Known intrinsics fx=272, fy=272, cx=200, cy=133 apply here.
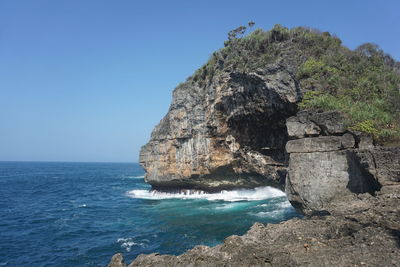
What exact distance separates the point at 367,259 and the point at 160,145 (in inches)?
1116

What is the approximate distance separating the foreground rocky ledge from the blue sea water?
8119 millimetres

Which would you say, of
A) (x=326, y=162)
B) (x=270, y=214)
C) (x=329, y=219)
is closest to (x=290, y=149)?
(x=326, y=162)

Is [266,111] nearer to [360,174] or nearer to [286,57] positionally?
[286,57]

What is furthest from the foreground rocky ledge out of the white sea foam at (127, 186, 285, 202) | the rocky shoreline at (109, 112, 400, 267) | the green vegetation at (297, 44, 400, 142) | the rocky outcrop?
the white sea foam at (127, 186, 285, 202)

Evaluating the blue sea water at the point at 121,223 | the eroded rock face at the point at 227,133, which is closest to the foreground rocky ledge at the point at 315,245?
the blue sea water at the point at 121,223

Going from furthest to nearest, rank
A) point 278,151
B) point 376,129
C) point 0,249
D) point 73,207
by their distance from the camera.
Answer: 1. point 73,207
2. point 278,151
3. point 0,249
4. point 376,129

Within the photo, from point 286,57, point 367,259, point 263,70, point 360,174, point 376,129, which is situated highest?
point 286,57

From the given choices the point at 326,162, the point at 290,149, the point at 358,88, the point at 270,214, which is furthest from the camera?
the point at 270,214

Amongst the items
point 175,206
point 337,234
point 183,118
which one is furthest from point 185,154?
point 337,234

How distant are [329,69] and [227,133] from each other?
10.5m

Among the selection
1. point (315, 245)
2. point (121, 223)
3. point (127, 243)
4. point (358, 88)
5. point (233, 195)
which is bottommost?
point (121, 223)

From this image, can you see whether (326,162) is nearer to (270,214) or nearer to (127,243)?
(270,214)

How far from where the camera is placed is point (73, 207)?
26938 millimetres

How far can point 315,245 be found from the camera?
560 centimetres
